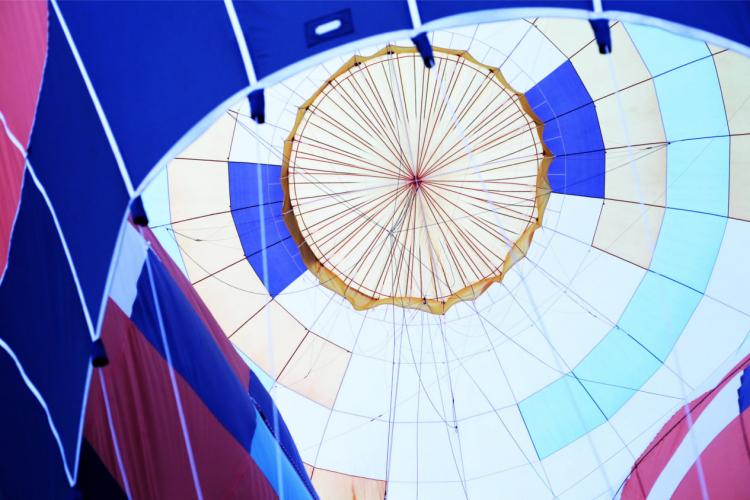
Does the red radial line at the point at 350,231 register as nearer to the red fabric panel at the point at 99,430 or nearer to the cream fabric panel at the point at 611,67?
the cream fabric panel at the point at 611,67

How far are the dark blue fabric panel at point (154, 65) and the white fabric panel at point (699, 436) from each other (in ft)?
10.1

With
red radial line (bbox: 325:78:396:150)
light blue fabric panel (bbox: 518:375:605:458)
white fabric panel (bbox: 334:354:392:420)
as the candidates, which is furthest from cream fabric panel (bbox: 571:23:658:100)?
white fabric panel (bbox: 334:354:392:420)

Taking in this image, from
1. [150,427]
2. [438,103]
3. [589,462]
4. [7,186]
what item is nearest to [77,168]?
[7,186]

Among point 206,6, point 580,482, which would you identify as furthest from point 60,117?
point 580,482

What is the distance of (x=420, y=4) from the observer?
2750mm

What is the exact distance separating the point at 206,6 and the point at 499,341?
3703mm

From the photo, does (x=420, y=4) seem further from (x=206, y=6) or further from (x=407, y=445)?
(x=407, y=445)

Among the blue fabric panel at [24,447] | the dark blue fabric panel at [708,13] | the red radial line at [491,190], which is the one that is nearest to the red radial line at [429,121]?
the red radial line at [491,190]

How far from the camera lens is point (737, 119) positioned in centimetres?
512

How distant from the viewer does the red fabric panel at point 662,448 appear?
15.1 feet

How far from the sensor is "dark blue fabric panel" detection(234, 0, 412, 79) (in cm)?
278

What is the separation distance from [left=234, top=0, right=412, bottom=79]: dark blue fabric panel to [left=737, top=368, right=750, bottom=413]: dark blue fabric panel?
2.77 metres

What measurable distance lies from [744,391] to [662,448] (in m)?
0.67

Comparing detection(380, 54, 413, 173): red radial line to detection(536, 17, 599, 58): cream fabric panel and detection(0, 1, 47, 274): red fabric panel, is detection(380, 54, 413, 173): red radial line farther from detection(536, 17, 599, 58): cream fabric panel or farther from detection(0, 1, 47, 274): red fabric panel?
detection(0, 1, 47, 274): red fabric panel
